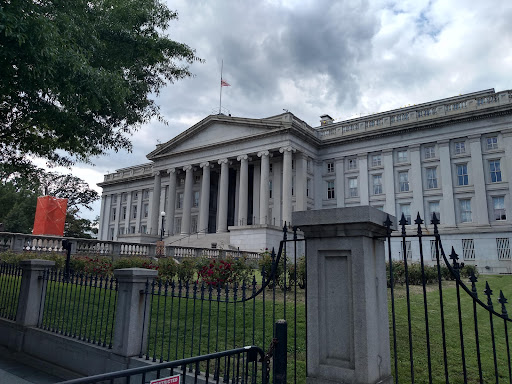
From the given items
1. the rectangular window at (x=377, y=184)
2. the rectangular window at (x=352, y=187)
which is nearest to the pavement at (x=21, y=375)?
the rectangular window at (x=377, y=184)

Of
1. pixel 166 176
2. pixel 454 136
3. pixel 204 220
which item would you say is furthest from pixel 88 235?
pixel 454 136

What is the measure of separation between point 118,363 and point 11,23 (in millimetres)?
6791

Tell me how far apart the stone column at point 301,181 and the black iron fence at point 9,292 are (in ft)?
115

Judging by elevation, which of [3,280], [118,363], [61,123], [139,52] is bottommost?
[118,363]

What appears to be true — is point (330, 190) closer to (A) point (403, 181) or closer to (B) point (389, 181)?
(B) point (389, 181)

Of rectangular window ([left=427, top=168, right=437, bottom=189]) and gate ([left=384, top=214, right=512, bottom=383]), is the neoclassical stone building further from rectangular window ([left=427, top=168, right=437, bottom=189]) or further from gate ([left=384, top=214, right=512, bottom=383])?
gate ([left=384, top=214, right=512, bottom=383])

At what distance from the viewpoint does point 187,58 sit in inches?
552

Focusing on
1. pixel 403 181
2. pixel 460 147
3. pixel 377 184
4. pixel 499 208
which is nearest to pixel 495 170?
pixel 499 208

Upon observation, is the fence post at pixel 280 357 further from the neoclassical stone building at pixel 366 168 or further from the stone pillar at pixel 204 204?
the stone pillar at pixel 204 204

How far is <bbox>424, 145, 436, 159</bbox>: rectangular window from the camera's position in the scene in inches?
1592

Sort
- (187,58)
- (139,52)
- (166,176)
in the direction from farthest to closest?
(166,176), (187,58), (139,52)

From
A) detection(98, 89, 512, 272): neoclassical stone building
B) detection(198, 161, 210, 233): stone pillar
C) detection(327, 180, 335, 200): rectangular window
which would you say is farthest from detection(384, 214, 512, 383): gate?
detection(198, 161, 210, 233): stone pillar

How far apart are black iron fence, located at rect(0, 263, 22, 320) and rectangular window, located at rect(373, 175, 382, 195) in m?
39.2

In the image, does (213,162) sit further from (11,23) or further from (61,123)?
A: (11,23)
